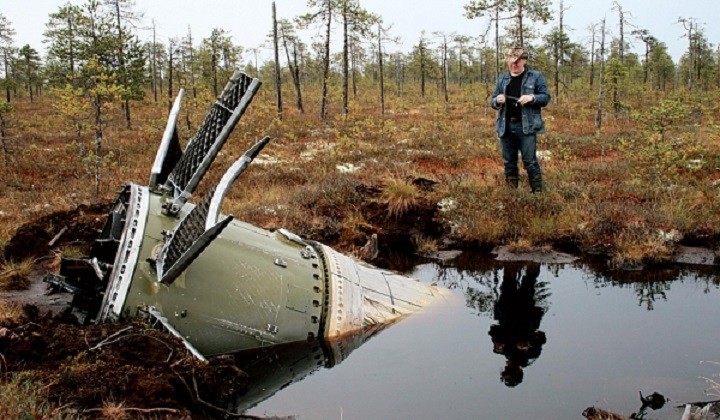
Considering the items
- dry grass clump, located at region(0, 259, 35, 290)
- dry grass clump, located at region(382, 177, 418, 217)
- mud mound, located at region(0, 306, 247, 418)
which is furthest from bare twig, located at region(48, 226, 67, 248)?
dry grass clump, located at region(382, 177, 418, 217)

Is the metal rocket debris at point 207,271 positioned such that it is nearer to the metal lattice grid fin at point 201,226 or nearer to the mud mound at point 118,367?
the metal lattice grid fin at point 201,226

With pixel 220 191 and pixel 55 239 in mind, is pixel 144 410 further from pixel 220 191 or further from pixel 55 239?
pixel 55 239

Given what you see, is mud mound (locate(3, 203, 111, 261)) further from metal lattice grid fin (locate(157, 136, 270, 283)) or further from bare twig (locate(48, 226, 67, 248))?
metal lattice grid fin (locate(157, 136, 270, 283))

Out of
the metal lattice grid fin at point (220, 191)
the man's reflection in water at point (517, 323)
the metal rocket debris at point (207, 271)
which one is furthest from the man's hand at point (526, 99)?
the metal lattice grid fin at point (220, 191)

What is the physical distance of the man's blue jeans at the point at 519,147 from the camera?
29.0 ft

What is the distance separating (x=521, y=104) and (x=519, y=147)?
84 cm

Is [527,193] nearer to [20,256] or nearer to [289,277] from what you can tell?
[289,277]

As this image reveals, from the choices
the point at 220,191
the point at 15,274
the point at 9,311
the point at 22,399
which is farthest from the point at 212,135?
the point at 15,274

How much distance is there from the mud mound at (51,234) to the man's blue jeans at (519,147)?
19.9ft

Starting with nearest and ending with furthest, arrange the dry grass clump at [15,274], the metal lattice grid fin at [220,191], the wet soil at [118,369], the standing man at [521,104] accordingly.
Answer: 1. the wet soil at [118,369]
2. the metal lattice grid fin at [220,191]
3. the dry grass clump at [15,274]
4. the standing man at [521,104]

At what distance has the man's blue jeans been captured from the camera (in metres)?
8.84

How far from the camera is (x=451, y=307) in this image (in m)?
6.41

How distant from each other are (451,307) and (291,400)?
255cm

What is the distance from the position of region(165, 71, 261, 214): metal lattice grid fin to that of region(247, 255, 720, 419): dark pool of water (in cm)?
170
